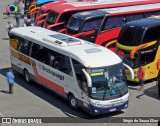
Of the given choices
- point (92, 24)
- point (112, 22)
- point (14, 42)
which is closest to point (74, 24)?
point (92, 24)

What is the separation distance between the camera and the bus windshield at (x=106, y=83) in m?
16.2

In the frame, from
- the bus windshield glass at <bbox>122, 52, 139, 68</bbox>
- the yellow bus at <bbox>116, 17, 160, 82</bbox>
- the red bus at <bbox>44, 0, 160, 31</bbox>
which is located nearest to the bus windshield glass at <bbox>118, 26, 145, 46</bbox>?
the yellow bus at <bbox>116, 17, 160, 82</bbox>

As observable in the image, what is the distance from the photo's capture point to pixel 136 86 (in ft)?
67.9

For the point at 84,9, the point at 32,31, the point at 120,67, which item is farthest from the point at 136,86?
the point at 84,9

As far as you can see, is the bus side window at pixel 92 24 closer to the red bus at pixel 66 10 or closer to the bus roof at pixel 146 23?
the red bus at pixel 66 10

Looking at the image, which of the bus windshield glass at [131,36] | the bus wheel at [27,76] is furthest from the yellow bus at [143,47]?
the bus wheel at [27,76]

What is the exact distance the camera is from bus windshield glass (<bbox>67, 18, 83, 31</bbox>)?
24.5 metres

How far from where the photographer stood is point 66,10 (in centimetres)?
2708

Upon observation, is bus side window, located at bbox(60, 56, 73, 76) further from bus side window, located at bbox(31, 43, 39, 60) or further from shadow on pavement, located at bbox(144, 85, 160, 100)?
shadow on pavement, located at bbox(144, 85, 160, 100)

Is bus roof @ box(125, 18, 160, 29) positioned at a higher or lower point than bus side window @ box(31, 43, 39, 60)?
higher

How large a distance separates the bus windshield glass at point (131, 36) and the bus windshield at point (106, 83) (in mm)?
4377

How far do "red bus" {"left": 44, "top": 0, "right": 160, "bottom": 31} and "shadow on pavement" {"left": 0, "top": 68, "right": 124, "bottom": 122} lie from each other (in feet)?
18.3

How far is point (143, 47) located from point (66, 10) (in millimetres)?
8295

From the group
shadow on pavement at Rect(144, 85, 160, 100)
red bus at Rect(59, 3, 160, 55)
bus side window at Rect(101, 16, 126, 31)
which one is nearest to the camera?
shadow on pavement at Rect(144, 85, 160, 100)
